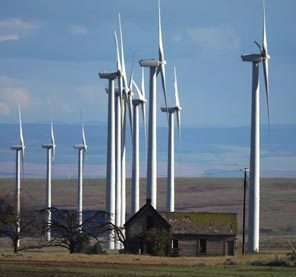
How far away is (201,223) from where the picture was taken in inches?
4466

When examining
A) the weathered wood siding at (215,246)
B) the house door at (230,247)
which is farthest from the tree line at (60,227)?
the house door at (230,247)

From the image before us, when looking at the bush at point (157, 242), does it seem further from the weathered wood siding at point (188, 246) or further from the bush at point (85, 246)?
the weathered wood siding at point (188, 246)

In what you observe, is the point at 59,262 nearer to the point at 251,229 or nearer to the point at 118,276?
the point at 118,276

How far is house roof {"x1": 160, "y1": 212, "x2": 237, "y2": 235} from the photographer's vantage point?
112 m

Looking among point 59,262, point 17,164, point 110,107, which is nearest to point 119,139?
point 110,107

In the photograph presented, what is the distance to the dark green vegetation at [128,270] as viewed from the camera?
7231 centimetres

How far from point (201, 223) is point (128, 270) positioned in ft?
124

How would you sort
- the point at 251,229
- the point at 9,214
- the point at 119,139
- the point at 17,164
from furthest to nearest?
1. the point at 17,164
2. the point at 119,139
3. the point at 9,214
4. the point at 251,229

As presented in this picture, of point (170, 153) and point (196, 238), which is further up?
point (170, 153)

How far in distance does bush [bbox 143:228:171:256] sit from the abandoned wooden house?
0.92 metres

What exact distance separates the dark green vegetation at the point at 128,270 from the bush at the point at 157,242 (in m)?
21.7

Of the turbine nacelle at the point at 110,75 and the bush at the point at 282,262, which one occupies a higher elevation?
the turbine nacelle at the point at 110,75

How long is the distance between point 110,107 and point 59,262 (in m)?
36.8

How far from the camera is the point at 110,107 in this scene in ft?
393
